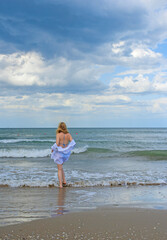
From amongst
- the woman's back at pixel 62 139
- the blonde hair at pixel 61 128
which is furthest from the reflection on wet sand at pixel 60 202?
the blonde hair at pixel 61 128

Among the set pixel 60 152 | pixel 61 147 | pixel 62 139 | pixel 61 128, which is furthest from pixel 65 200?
pixel 61 128

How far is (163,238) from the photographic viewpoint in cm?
353

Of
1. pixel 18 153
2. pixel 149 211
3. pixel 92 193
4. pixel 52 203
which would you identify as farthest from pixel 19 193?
pixel 18 153

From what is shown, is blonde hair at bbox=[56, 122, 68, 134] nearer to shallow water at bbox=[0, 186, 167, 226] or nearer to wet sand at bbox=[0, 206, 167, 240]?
shallow water at bbox=[0, 186, 167, 226]

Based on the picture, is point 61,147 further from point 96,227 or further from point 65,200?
point 96,227

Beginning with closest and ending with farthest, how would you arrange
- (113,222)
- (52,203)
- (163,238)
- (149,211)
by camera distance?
(163,238), (113,222), (149,211), (52,203)

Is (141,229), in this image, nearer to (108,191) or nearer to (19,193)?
(108,191)

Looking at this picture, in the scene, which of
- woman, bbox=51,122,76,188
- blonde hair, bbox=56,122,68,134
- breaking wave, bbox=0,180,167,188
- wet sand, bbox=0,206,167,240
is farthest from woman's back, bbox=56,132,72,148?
wet sand, bbox=0,206,167,240

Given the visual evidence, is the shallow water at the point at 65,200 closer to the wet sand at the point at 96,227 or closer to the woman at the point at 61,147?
the wet sand at the point at 96,227

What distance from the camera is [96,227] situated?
3.96 metres

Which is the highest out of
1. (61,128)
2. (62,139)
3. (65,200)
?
(61,128)

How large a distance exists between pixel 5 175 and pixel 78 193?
3.99m

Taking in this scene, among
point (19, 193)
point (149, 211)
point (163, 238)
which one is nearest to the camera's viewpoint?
point (163, 238)

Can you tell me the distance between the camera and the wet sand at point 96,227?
142 inches
